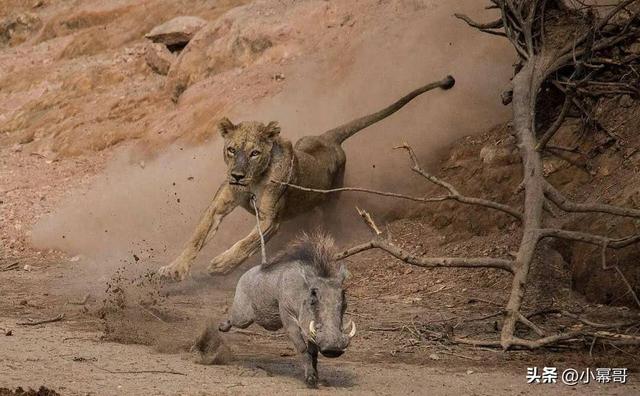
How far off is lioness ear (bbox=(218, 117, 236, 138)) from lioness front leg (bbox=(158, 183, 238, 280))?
1.70ft

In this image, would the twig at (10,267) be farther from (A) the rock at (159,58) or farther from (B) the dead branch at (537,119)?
(A) the rock at (159,58)

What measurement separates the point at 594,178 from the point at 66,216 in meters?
6.60

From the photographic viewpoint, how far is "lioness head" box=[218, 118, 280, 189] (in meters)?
11.6

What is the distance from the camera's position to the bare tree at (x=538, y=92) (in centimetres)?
862

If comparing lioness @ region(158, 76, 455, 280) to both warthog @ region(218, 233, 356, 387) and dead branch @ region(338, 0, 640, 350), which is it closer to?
dead branch @ region(338, 0, 640, 350)

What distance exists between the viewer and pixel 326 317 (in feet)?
23.8

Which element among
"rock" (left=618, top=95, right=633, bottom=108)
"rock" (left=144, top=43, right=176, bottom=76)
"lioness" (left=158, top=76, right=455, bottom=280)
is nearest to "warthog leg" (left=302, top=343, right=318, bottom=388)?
"lioness" (left=158, top=76, right=455, bottom=280)

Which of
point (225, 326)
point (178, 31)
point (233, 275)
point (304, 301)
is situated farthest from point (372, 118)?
point (178, 31)

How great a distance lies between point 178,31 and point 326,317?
12889 millimetres

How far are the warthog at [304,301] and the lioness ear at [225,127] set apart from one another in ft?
12.0

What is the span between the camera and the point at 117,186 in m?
15.5

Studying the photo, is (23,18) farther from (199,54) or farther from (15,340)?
(15,340)

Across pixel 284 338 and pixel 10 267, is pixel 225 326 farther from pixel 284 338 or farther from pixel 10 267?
pixel 10 267

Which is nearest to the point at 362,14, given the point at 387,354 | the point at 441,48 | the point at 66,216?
the point at 441,48
